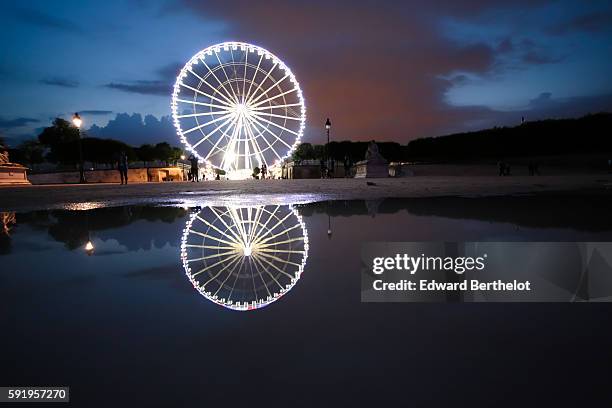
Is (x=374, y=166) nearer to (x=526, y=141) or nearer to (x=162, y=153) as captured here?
(x=526, y=141)

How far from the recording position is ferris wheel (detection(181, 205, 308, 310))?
2166 mm

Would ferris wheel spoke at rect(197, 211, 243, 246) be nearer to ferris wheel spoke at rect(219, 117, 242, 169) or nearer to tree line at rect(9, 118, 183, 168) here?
ferris wheel spoke at rect(219, 117, 242, 169)

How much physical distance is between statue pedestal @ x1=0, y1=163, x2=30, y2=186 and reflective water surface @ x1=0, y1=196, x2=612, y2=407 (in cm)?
2579

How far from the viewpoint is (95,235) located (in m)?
4.33

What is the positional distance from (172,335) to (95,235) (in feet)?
10.5

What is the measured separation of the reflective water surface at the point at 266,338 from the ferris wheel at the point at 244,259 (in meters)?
0.02

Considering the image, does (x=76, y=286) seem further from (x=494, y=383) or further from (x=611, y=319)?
(x=611, y=319)


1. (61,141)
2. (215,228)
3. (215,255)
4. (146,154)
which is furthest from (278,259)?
(146,154)

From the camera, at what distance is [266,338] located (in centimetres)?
157

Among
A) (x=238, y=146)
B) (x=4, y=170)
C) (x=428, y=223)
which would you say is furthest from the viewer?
(x=238, y=146)

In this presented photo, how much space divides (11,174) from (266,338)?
28845 mm

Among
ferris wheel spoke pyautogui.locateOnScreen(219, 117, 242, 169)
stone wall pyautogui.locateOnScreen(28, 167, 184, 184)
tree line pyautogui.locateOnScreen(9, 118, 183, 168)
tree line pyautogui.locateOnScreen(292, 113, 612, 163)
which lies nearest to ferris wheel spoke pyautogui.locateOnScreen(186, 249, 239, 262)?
ferris wheel spoke pyautogui.locateOnScreen(219, 117, 242, 169)

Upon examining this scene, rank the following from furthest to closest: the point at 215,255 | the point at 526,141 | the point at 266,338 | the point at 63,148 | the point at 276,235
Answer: the point at 63,148, the point at 526,141, the point at 276,235, the point at 215,255, the point at 266,338

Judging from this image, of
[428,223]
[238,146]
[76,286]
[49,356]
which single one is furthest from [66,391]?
[238,146]
